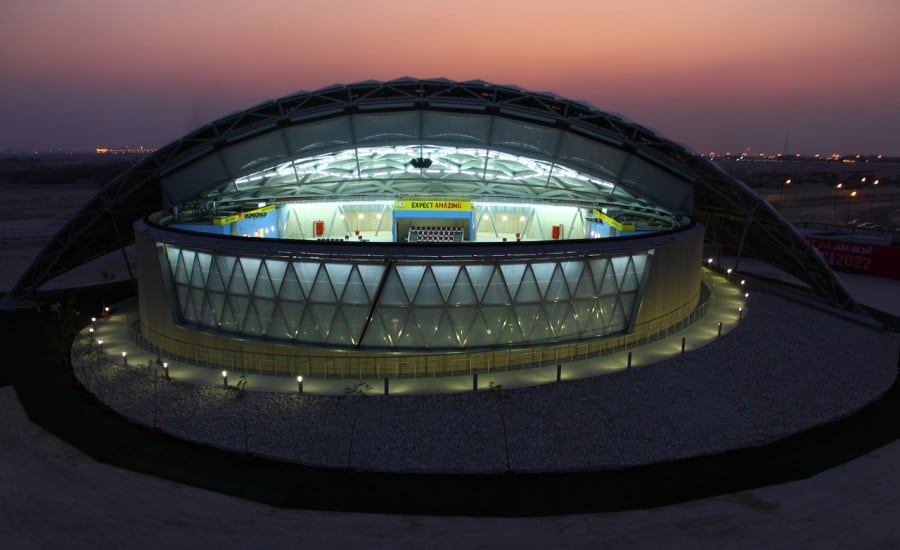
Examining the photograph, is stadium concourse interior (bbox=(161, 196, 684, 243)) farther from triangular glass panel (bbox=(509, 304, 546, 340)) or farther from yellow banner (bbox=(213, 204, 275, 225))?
triangular glass panel (bbox=(509, 304, 546, 340))

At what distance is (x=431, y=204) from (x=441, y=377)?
89.9 ft

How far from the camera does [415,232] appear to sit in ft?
181

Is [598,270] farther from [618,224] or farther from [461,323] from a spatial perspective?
[618,224]

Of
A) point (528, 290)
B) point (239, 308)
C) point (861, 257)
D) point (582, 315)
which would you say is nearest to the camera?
point (528, 290)

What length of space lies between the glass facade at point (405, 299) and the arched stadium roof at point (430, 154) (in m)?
10.5

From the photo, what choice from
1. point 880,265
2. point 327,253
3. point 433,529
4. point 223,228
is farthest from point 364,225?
point 880,265

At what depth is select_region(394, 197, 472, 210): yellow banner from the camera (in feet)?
174

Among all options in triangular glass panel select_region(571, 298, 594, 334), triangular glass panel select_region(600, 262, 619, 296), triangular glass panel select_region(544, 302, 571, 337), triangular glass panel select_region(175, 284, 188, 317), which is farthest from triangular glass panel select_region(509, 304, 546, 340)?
triangular glass panel select_region(175, 284, 188, 317)

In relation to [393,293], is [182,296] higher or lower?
lower

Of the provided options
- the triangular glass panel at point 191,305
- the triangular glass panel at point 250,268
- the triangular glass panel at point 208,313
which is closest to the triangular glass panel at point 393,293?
the triangular glass panel at point 250,268

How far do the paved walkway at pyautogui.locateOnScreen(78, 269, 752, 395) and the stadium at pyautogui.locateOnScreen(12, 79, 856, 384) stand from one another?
0.85 meters

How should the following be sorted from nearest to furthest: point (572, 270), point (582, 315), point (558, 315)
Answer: point (572, 270), point (558, 315), point (582, 315)

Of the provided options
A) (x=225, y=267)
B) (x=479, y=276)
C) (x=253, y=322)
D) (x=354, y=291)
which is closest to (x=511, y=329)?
(x=479, y=276)

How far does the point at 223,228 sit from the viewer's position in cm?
4272
